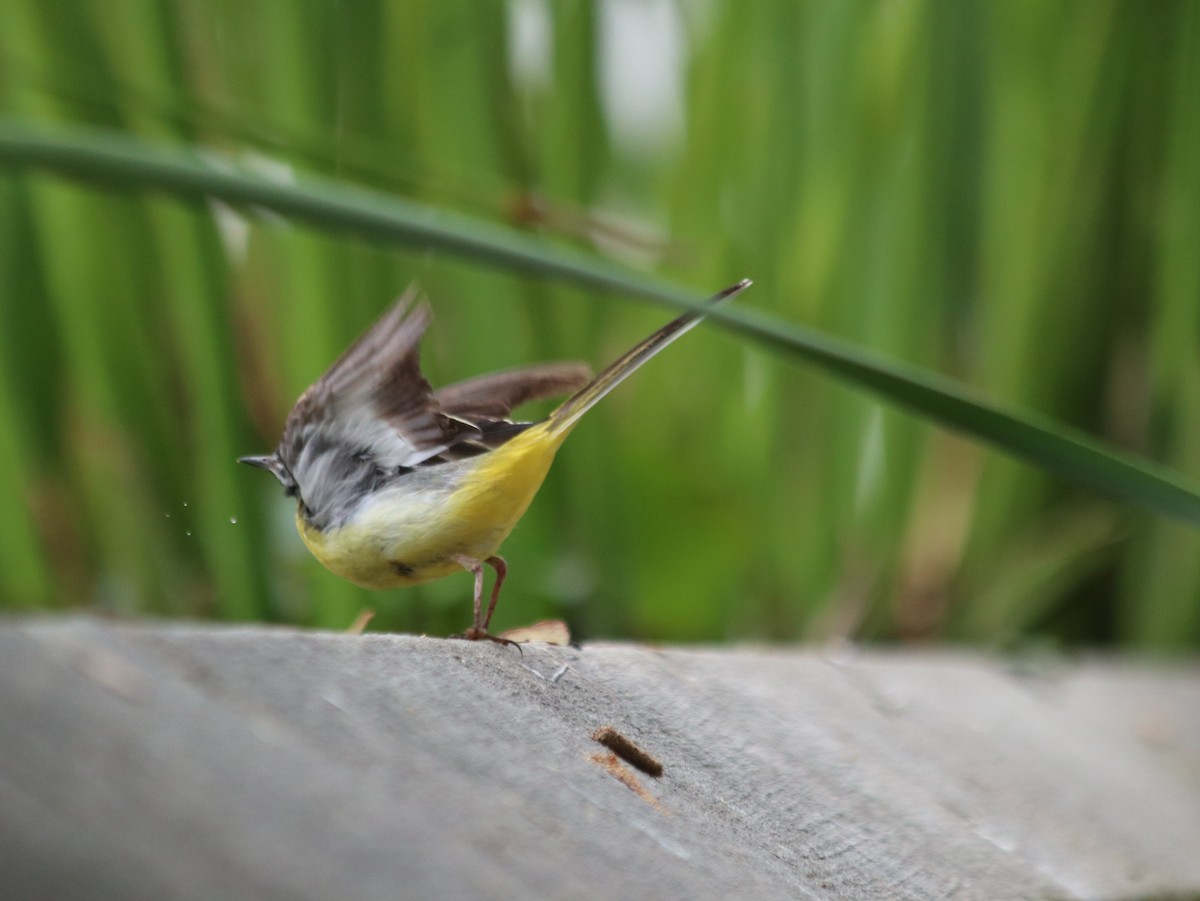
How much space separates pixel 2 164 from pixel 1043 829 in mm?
1276

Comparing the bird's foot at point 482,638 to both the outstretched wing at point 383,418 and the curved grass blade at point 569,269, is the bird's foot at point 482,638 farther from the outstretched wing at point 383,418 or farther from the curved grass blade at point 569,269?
the curved grass blade at point 569,269

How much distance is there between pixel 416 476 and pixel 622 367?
0.71 feet

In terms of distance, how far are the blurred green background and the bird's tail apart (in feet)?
1.71

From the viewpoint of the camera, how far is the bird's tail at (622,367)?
1.16 meters

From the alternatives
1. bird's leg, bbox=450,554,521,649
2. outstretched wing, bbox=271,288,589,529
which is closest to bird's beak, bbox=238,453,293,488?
outstretched wing, bbox=271,288,589,529

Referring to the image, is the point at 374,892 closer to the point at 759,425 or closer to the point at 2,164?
the point at 2,164

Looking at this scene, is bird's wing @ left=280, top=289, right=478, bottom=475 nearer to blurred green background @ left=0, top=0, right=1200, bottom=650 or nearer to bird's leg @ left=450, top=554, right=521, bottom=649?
bird's leg @ left=450, top=554, right=521, bottom=649

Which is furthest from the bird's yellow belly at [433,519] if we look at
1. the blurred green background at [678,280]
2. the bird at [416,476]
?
the blurred green background at [678,280]

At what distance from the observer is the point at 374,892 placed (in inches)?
29.1

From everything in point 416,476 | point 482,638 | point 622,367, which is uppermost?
point 622,367

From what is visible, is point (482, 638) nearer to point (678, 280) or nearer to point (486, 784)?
point (486, 784)

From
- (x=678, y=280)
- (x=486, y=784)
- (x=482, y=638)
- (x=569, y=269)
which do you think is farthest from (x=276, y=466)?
(x=678, y=280)

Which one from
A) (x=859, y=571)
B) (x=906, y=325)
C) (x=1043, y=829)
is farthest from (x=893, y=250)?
(x=1043, y=829)

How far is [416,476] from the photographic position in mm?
1287
